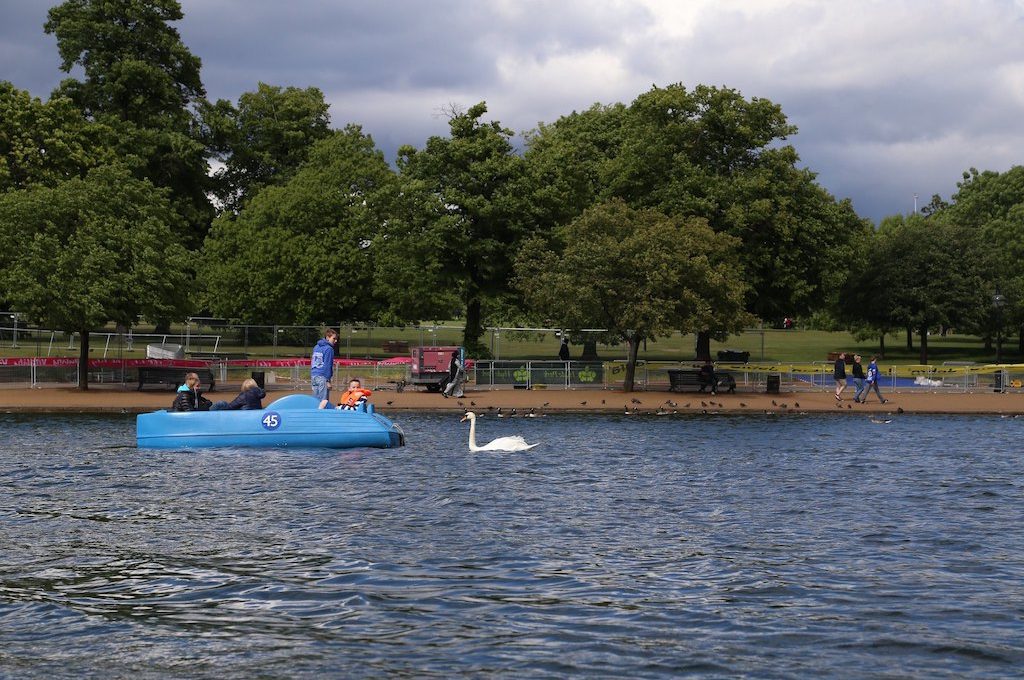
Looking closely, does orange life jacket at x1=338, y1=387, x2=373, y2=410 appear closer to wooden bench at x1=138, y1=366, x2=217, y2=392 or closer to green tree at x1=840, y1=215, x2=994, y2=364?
wooden bench at x1=138, y1=366, x2=217, y2=392

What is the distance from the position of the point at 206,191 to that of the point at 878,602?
79.4 m

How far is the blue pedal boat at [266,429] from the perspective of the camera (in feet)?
89.2

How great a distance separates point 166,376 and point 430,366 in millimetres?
10542

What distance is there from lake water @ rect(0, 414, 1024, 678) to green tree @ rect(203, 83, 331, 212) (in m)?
59.4

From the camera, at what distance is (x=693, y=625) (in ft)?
44.2

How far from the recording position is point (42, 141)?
68.1 meters

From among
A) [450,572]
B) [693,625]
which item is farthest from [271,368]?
[693,625]

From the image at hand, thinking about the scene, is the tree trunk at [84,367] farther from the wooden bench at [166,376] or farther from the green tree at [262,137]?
the green tree at [262,137]

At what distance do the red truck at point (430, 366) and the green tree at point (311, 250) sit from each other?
756 inches

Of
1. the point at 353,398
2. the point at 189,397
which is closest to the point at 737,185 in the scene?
the point at 353,398

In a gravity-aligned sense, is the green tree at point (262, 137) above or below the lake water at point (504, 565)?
above

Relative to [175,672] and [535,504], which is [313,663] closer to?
[175,672]

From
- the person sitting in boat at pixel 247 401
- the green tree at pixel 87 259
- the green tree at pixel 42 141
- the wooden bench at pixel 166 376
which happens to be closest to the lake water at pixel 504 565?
the person sitting in boat at pixel 247 401

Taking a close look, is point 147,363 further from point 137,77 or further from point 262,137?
point 262,137
